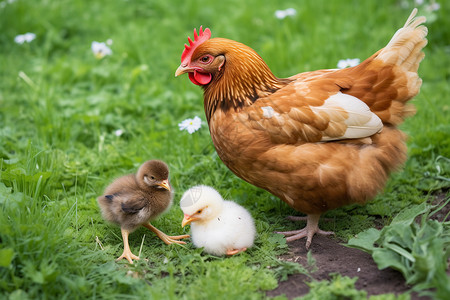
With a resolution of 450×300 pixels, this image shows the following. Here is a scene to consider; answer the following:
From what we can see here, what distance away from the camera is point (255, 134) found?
3.57 m

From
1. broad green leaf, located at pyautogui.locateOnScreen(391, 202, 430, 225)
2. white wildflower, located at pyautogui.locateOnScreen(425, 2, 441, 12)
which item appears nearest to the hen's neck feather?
broad green leaf, located at pyautogui.locateOnScreen(391, 202, 430, 225)

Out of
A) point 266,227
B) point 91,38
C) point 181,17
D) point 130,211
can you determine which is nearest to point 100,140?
point 130,211

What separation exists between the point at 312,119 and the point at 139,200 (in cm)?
135

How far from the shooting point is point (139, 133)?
17.6 ft

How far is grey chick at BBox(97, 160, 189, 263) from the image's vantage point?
3615mm

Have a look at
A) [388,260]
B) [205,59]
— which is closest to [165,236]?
[205,59]

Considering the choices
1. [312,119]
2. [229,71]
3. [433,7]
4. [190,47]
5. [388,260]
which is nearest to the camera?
[388,260]

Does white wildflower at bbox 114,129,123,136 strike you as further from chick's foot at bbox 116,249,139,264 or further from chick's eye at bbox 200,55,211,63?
chick's foot at bbox 116,249,139,264

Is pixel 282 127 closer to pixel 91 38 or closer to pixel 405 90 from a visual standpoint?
pixel 405 90

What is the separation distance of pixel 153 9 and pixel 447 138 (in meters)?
→ 4.81

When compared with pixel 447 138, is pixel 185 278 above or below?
below

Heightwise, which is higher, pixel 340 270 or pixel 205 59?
pixel 205 59

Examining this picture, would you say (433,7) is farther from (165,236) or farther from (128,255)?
(128,255)

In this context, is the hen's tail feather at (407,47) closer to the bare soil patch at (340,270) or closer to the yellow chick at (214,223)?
the bare soil patch at (340,270)
